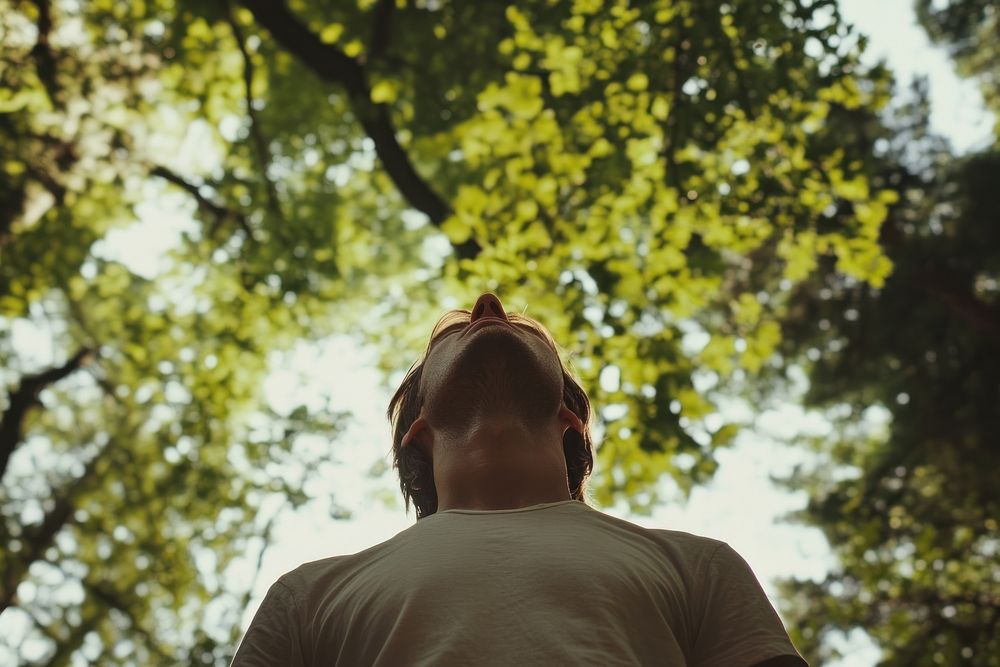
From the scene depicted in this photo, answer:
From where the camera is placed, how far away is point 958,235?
10.8 metres

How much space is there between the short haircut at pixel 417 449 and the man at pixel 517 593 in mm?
462

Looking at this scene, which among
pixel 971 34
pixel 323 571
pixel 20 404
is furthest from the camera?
pixel 971 34

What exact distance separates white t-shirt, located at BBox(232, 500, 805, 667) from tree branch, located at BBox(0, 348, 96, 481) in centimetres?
1004

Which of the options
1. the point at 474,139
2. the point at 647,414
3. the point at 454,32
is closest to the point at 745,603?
the point at 647,414

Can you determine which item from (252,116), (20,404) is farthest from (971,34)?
(20,404)

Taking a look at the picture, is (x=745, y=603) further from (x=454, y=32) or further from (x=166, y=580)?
(x=166, y=580)

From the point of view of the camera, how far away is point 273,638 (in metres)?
2.00

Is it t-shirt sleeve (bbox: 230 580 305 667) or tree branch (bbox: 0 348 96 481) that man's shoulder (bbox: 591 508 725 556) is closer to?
t-shirt sleeve (bbox: 230 580 305 667)

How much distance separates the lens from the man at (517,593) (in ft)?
5.88

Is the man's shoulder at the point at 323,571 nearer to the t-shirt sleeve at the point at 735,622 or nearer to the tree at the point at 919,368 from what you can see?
the t-shirt sleeve at the point at 735,622

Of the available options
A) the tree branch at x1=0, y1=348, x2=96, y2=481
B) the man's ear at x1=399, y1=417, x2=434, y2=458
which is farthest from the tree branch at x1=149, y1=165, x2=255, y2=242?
the man's ear at x1=399, y1=417, x2=434, y2=458

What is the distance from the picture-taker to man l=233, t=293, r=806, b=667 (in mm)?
1792

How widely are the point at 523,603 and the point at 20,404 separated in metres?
11.7

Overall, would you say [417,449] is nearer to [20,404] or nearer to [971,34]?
[20,404]
